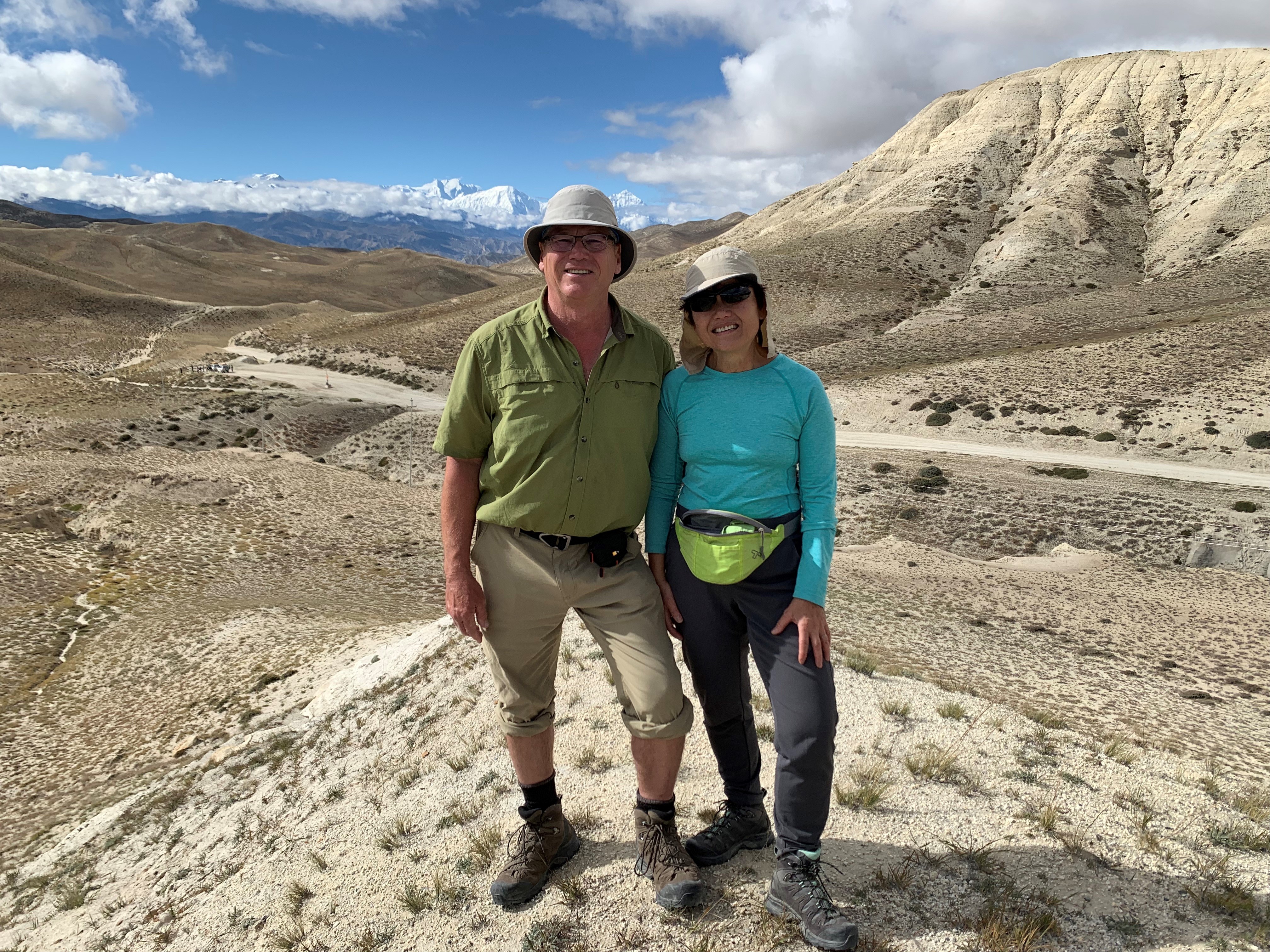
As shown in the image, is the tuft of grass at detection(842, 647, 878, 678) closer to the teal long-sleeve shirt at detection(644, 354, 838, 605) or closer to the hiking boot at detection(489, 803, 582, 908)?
the hiking boot at detection(489, 803, 582, 908)

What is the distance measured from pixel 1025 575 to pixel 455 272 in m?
160

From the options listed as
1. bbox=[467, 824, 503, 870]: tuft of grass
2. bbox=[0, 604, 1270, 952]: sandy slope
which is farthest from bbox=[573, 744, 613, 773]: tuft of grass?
bbox=[467, 824, 503, 870]: tuft of grass

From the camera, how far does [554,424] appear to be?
3389 millimetres

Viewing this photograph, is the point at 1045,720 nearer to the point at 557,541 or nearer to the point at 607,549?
the point at 607,549

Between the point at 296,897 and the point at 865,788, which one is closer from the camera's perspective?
the point at 296,897

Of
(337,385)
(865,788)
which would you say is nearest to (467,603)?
(865,788)

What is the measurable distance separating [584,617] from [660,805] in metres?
1.14

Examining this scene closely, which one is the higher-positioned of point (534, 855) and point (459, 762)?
point (534, 855)

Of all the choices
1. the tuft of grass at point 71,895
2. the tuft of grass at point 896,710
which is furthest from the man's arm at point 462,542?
the tuft of grass at point 71,895

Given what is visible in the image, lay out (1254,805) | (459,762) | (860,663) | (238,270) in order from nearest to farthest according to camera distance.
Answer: (1254,805), (459,762), (860,663), (238,270)

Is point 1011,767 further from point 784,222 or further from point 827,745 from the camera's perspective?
point 784,222

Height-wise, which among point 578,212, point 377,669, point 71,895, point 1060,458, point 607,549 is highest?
point 578,212

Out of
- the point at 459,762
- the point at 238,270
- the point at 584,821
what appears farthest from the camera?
the point at 238,270

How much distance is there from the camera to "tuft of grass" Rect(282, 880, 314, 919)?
169 inches
